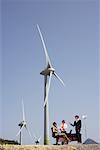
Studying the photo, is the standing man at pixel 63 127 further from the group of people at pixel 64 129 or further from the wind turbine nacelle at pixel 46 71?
the wind turbine nacelle at pixel 46 71

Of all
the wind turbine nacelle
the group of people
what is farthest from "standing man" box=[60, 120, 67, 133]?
the wind turbine nacelle

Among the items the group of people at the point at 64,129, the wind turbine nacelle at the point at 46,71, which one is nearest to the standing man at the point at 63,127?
the group of people at the point at 64,129

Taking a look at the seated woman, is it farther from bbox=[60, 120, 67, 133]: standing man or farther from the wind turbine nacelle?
the wind turbine nacelle

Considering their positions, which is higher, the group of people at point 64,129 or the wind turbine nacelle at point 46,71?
the wind turbine nacelle at point 46,71

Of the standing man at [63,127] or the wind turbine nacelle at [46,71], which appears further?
the wind turbine nacelle at [46,71]

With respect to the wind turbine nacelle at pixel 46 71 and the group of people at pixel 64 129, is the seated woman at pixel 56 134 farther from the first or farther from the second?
the wind turbine nacelle at pixel 46 71

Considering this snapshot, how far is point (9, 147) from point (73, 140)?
12.8 ft

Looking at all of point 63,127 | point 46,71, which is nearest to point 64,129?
point 63,127

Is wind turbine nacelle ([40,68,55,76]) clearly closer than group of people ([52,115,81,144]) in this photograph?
No

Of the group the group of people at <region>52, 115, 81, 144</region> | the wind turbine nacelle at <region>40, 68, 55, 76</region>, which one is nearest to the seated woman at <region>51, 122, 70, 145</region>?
the group of people at <region>52, 115, 81, 144</region>

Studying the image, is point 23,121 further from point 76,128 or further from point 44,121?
point 76,128

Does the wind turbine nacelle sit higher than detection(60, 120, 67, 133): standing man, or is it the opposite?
the wind turbine nacelle

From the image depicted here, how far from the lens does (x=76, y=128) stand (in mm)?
18781

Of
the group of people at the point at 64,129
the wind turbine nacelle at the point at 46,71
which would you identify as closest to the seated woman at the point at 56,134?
the group of people at the point at 64,129
